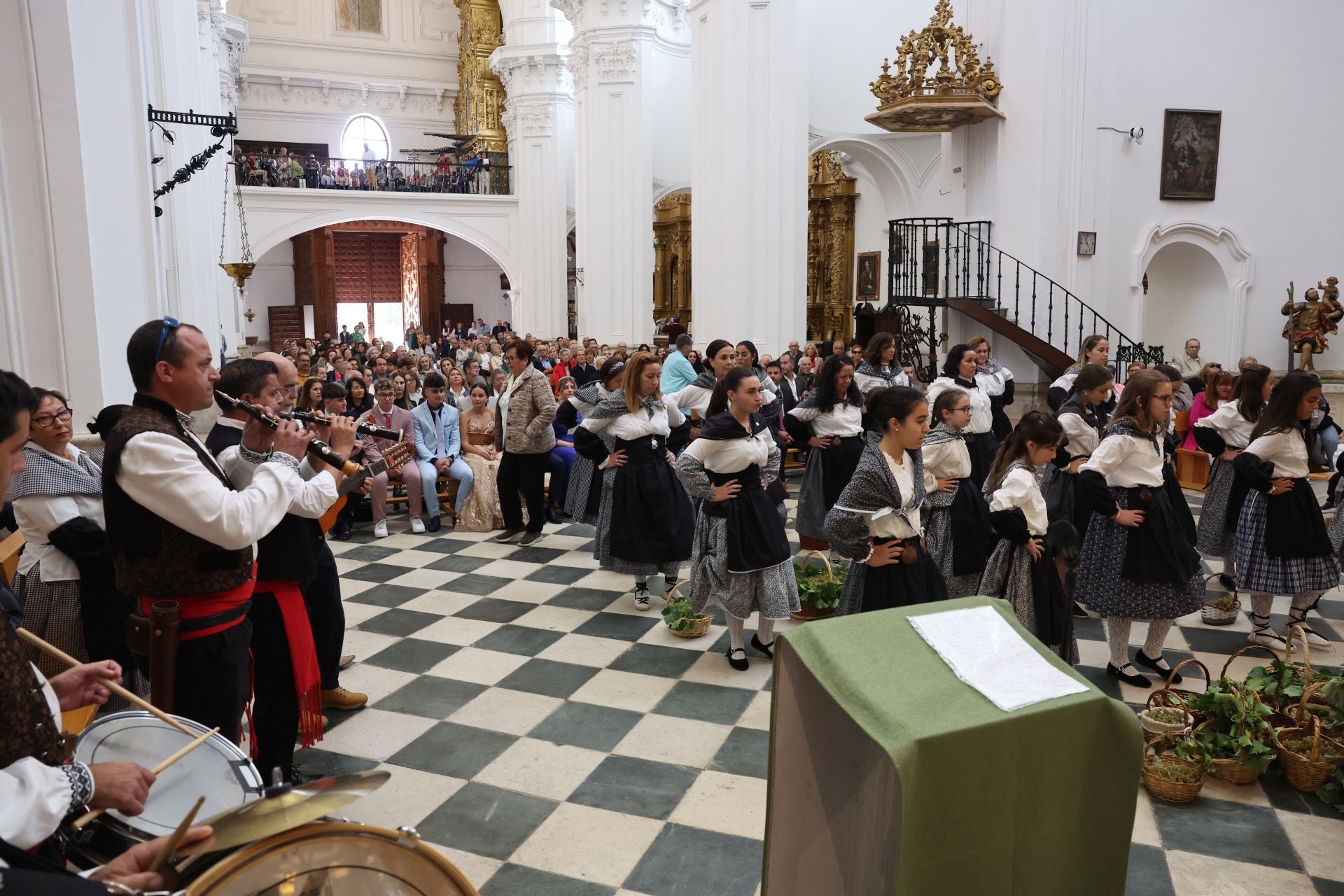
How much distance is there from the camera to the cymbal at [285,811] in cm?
172

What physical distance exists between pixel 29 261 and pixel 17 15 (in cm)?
141

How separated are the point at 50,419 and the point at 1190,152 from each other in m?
14.2

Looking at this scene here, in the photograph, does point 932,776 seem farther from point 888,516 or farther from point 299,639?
point 299,639

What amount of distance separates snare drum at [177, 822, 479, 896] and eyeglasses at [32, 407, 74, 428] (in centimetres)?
274

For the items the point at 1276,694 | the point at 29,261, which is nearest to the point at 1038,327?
the point at 1276,694

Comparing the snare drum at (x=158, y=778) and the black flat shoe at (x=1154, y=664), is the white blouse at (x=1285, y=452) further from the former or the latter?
the snare drum at (x=158, y=778)

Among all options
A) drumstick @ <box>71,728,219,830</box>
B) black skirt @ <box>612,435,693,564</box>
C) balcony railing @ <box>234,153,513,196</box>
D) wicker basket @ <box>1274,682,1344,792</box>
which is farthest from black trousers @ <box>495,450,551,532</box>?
balcony railing @ <box>234,153,513,196</box>

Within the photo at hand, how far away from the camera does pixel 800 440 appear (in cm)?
746

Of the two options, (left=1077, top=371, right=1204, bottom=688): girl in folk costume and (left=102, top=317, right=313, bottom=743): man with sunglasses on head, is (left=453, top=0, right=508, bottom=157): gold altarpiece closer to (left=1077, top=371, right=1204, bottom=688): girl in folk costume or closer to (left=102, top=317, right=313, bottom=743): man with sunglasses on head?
(left=1077, top=371, right=1204, bottom=688): girl in folk costume

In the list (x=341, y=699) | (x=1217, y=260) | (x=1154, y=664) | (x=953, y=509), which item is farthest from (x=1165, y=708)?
(x=1217, y=260)

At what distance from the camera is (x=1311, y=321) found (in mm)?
13617

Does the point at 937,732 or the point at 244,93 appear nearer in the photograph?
the point at 937,732

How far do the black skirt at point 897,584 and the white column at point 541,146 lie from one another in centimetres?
1931

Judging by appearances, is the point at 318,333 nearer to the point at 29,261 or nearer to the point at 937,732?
the point at 29,261
